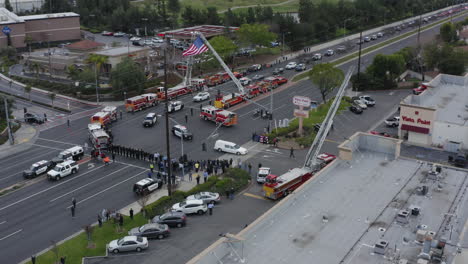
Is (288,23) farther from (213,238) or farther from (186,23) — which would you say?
(213,238)

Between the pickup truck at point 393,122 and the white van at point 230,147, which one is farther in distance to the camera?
the pickup truck at point 393,122

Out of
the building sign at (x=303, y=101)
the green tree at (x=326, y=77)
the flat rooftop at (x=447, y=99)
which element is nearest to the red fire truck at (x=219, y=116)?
the building sign at (x=303, y=101)

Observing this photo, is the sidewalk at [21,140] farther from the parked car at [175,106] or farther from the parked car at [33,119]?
the parked car at [175,106]

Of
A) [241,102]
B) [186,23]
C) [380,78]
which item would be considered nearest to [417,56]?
[380,78]

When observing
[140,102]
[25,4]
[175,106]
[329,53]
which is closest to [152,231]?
[175,106]

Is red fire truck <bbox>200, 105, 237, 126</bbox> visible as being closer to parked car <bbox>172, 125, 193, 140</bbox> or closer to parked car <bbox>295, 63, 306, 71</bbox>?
parked car <bbox>172, 125, 193, 140</bbox>

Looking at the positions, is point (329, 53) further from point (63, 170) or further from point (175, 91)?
point (63, 170)
